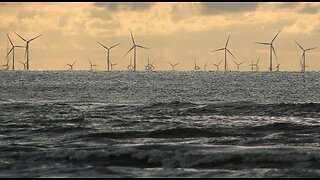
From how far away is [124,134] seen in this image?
3119 centimetres

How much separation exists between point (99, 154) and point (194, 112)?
24635 millimetres

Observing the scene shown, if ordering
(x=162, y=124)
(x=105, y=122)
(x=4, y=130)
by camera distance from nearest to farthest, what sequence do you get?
1. (x=4, y=130)
2. (x=162, y=124)
3. (x=105, y=122)

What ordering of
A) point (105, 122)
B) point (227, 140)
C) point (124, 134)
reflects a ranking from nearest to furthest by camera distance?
point (227, 140) < point (124, 134) < point (105, 122)

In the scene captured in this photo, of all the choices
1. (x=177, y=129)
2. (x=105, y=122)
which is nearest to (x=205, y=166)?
(x=177, y=129)

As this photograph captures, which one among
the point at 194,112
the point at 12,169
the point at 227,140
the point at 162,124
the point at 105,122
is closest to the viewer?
the point at 12,169

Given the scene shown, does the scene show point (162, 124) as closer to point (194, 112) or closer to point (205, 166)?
→ point (194, 112)

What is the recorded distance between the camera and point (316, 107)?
48.7 meters

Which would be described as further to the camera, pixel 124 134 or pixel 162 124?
pixel 162 124

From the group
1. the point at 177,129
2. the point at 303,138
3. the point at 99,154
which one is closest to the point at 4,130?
the point at 177,129

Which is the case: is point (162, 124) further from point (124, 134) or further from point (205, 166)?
point (205, 166)

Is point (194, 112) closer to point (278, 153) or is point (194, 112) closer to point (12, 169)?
point (278, 153)

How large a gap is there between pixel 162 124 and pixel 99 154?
520 inches

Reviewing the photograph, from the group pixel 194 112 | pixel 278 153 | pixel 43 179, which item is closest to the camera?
pixel 43 179

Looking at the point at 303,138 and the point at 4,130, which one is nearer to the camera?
the point at 303,138
